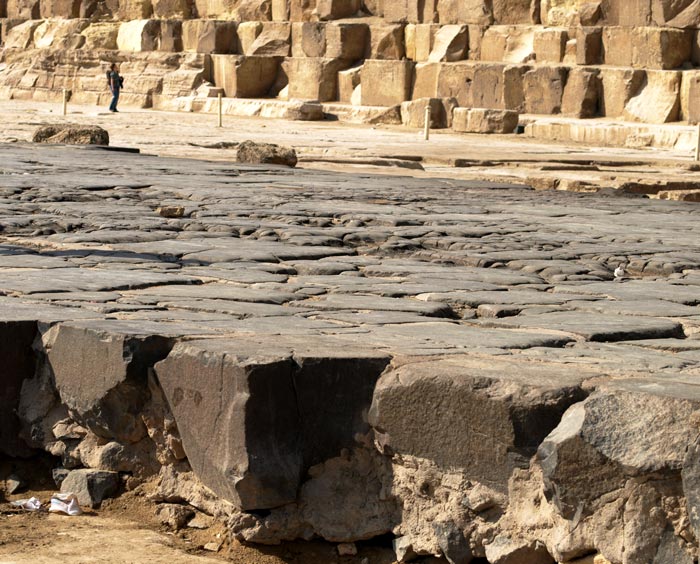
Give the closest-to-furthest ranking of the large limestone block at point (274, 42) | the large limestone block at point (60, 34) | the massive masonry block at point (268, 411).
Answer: the massive masonry block at point (268, 411) < the large limestone block at point (274, 42) < the large limestone block at point (60, 34)

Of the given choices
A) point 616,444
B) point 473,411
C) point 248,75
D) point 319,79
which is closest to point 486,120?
point 319,79

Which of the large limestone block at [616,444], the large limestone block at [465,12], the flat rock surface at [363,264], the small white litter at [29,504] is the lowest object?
the small white litter at [29,504]

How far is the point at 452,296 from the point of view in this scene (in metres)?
5.45

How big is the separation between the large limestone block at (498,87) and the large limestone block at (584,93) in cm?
142

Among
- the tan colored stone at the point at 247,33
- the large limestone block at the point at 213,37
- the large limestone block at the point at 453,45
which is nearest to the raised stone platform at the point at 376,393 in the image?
the large limestone block at the point at 453,45

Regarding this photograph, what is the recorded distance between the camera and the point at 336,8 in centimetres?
3369

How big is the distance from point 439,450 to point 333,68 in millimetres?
29316

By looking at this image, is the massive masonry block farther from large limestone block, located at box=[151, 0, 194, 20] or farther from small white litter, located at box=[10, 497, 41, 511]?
large limestone block, located at box=[151, 0, 194, 20]

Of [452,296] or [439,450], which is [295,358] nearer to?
[439,450]

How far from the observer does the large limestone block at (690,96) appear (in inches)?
925

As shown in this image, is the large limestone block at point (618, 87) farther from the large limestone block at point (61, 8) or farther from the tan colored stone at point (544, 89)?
the large limestone block at point (61, 8)

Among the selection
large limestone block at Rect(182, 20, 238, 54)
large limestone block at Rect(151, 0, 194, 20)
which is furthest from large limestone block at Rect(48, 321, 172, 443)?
large limestone block at Rect(151, 0, 194, 20)

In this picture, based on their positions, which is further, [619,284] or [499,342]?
[619,284]

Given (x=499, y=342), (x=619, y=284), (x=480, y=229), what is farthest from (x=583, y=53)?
(x=499, y=342)
